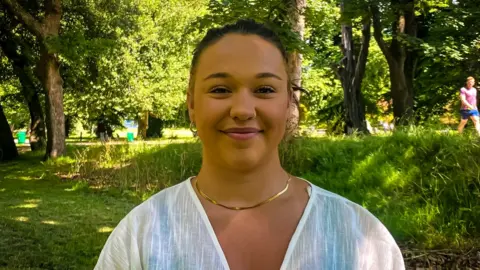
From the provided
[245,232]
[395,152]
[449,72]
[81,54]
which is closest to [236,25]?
[245,232]

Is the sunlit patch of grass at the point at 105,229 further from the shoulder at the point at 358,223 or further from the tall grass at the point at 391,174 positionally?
the shoulder at the point at 358,223

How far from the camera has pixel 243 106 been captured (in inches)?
42.1

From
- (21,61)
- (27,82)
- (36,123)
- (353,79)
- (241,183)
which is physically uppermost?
(21,61)

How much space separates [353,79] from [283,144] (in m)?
12.8

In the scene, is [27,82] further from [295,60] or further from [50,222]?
[295,60]

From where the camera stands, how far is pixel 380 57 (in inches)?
885

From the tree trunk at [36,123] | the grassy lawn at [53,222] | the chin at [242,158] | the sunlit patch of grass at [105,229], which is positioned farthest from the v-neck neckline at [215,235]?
the tree trunk at [36,123]

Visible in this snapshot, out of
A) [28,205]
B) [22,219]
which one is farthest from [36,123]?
[22,219]

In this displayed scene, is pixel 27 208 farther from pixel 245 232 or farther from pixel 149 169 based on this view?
pixel 245 232

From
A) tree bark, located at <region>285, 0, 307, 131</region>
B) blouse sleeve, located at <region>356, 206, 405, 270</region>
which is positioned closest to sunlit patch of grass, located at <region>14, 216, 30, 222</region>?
tree bark, located at <region>285, 0, 307, 131</region>

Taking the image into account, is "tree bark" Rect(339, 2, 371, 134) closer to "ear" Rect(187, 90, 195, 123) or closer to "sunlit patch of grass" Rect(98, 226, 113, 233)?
"sunlit patch of grass" Rect(98, 226, 113, 233)

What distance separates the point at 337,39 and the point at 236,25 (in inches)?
922

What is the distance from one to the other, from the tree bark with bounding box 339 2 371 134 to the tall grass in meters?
7.52

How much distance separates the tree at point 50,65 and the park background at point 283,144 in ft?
0.11
